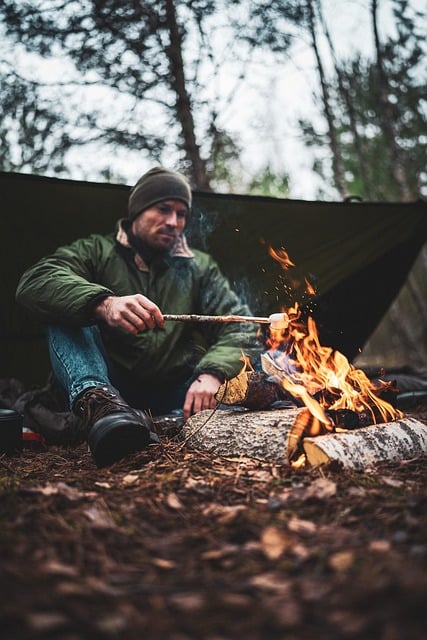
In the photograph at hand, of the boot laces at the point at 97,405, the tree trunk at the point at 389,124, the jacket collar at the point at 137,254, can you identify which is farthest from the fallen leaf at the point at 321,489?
the tree trunk at the point at 389,124

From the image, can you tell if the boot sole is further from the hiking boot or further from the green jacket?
the green jacket

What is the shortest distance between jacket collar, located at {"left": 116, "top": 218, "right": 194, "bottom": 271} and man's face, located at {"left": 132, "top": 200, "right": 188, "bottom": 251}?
2.0 inches

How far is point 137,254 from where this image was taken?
9.50 ft

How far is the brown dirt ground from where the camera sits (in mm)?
791

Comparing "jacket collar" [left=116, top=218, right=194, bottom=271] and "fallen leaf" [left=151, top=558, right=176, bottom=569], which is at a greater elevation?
"jacket collar" [left=116, top=218, right=194, bottom=271]

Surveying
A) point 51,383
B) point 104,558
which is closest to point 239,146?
point 51,383

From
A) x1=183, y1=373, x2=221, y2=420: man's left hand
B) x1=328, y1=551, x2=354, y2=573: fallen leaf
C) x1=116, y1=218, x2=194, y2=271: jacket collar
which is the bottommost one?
x1=328, y1=551, x2=354, y2=573: fallen leaf

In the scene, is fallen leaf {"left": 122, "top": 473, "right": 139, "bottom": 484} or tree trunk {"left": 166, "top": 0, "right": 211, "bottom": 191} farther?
tree trunk {"left": 166, "top": 0, "right": 211, "bottom": 191}

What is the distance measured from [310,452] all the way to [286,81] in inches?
201

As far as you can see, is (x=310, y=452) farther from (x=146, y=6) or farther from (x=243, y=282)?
(x=146, y=6)

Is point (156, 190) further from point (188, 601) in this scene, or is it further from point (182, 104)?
point (188, 601)

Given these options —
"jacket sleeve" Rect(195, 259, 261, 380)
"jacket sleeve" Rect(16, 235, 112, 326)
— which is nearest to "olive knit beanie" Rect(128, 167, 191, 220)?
"jacket sleeve" Rect(195, 259, 261, 380)

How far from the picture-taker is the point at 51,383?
2.66 metres

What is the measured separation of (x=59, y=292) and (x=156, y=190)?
1039 mm
